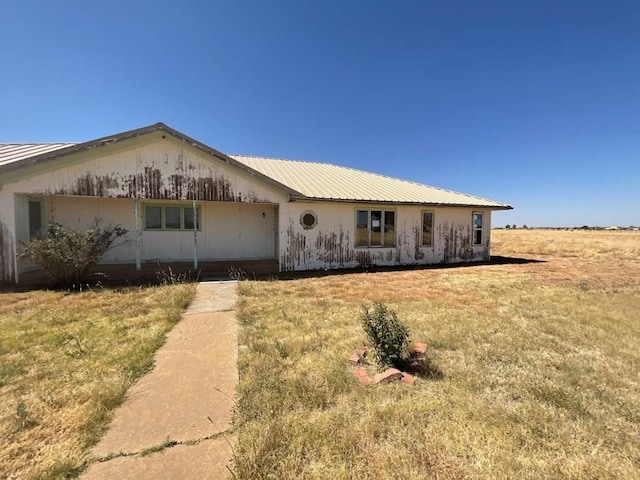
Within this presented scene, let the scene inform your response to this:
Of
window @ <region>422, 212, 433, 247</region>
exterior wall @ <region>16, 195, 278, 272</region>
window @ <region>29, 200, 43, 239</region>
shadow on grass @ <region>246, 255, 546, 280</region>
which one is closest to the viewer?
window @ <region>29, 200, 43, 239</region>

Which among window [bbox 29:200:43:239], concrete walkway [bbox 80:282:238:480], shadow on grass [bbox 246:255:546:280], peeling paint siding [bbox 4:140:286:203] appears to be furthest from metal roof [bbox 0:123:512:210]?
concrete walkway [bbox 80:282:238:480]

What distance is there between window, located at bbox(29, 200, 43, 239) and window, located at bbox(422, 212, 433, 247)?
1422cm

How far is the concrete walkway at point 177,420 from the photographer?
225 centimetres

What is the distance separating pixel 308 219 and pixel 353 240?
2.11 m

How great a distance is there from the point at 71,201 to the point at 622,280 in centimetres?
1948

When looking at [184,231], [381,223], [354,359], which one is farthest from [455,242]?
[354,359]

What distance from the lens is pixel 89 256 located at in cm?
822

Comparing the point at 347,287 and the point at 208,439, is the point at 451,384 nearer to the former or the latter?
the point at 208,439

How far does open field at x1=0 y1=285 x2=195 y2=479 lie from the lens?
2.39m

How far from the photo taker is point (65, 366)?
12.2 feet

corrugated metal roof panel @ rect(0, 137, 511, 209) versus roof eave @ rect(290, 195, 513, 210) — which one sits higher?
corrugated metal roof panel @ rect(0, 137, 511, 209)

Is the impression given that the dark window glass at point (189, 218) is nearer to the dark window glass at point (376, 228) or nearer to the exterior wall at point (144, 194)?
the exterior wall at point (144, 194)

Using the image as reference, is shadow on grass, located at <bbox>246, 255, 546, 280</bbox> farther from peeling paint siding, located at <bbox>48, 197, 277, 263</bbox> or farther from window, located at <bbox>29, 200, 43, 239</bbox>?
window, located at <bbox>29, 200, 43, 239</bbox>

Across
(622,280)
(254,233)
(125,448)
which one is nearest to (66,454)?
(125,448)
